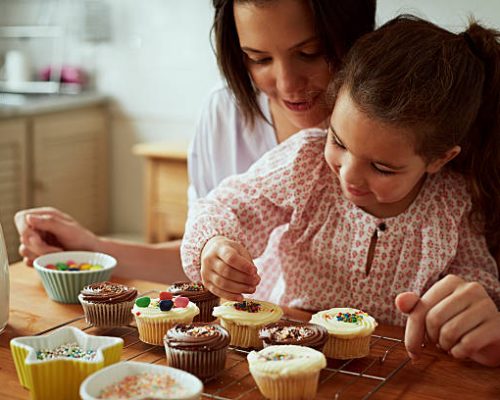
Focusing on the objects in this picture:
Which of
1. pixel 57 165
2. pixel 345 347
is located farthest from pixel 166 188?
pixel 345 347

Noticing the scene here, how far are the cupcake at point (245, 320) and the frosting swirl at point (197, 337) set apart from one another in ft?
0.21

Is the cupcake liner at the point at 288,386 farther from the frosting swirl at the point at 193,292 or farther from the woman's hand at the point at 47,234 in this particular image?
the woman's hand at the point at 47,234

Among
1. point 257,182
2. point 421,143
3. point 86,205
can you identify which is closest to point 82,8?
point 86,205

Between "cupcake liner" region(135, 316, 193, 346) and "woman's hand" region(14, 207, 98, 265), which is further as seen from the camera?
"woman's hand" region(14, 207, 98, 265)

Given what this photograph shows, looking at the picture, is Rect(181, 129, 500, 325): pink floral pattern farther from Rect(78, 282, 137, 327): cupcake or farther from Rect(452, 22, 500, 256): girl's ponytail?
Rect(78, 282, 137, 327): cupcake

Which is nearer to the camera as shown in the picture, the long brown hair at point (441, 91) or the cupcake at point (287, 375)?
the cupcake at point (287, 375)

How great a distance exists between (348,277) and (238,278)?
1.25 feet

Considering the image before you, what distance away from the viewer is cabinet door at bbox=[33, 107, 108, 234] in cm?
405

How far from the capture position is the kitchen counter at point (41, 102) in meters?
3.79

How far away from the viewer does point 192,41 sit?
168 inches

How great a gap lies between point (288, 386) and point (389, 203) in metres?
0.68

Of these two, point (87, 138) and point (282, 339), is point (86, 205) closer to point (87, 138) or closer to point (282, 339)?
point (87, 138)

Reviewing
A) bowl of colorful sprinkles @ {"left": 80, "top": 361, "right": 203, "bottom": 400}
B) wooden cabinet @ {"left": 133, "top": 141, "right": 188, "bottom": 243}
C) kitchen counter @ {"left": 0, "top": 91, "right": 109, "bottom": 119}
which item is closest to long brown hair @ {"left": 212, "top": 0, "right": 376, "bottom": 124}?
bowl of colorful sprinkles @ {"left": 80, "top": 361, "right": 203, "bottom": 400}

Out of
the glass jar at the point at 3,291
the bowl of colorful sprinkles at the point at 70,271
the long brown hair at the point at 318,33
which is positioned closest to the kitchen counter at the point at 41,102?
the long brown hair at the point at 318,33
